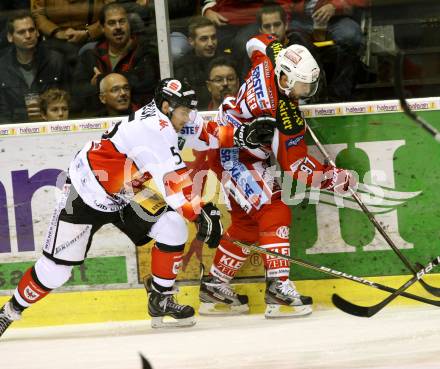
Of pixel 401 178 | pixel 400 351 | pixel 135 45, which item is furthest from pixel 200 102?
pixel 400 351

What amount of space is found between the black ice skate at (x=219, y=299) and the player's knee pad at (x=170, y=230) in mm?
407

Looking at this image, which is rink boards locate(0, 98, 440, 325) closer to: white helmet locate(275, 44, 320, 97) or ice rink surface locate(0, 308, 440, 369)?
ice rink surface locate(0, 308, 440, 369)

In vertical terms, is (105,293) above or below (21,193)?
below

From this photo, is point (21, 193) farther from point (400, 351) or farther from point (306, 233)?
point (400, 351)

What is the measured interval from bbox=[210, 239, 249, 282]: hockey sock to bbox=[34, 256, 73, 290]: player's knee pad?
2.69 feet

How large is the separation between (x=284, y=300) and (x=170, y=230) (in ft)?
2.32

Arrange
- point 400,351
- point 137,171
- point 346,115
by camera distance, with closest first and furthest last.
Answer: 1. point 400,351
2. point 137,171
3. point 346,115

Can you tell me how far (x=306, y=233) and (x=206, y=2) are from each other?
1354mm

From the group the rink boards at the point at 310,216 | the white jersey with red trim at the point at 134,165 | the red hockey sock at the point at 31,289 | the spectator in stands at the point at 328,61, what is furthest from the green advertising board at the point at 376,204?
the red hockey sock at the point at 31,289

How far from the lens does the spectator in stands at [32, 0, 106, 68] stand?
17.7 ft

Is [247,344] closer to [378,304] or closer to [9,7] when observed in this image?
[378,304]

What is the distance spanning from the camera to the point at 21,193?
547cm

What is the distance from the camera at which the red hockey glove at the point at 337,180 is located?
5.19 meters

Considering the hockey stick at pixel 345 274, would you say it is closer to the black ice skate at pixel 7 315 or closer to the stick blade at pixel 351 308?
the stick blade at pixel 351 308
